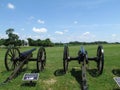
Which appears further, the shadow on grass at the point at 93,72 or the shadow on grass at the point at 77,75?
the shadow on grass at the point at 93,72

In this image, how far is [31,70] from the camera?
15.1 meters

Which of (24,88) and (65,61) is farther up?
(65,61)

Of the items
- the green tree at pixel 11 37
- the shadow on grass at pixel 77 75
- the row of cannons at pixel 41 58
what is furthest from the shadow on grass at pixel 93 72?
the green tree at pixel 11 37

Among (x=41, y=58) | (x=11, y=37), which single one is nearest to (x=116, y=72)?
(x=41, y=58)

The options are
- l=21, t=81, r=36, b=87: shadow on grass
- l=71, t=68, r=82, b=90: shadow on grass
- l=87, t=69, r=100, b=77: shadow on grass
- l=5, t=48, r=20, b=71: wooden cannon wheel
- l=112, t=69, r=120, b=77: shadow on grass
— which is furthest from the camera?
l=5, t=48, r=20, b=71: wooden cannon wheel

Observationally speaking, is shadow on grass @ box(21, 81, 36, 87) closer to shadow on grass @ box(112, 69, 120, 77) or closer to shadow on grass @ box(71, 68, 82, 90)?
shadow on grass @ box(71, 68, 82, 90)

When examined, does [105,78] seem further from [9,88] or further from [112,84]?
[9,88]

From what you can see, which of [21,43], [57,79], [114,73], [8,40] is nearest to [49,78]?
[57,79]

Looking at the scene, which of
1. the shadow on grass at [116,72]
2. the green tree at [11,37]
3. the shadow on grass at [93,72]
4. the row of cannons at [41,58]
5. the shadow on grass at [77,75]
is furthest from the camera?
the green tree at [11,37]

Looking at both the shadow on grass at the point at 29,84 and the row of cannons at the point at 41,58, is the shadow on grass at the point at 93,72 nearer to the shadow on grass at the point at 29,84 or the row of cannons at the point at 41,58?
the row of cannons at the point at 41,58

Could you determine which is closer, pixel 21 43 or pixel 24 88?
pixel 24 88

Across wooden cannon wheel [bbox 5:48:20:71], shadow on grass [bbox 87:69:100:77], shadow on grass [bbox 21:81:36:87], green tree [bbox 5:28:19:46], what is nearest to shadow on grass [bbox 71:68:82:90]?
shadow on grass [bbox 87:69:100:77]

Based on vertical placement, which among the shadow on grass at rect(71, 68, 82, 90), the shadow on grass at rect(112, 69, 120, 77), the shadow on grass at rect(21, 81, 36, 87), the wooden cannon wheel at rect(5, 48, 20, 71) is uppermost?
the wooden cannon wheel at rect(5, 48, 20, 71)

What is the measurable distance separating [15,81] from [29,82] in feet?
2.79
